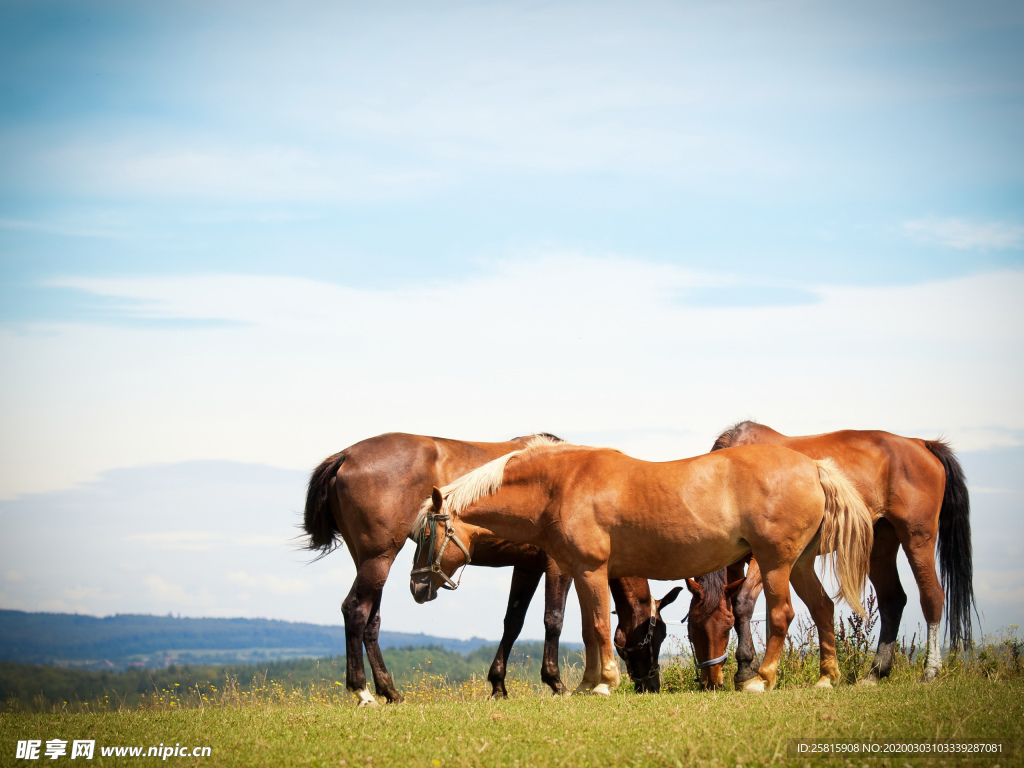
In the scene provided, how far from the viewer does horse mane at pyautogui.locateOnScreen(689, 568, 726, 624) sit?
9.55 meters

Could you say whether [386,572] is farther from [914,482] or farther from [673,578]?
[914,482]

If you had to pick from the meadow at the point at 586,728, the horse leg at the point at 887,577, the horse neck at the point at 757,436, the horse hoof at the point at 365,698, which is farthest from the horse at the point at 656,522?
the horse neck at the point at 757,436

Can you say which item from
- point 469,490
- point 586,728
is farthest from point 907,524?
point 586,728

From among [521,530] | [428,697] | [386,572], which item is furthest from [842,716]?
[428,697]

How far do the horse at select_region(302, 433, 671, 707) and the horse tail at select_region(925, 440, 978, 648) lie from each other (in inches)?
143

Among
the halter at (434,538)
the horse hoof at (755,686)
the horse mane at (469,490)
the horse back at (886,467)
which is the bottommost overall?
the horse hoof at (755,686)

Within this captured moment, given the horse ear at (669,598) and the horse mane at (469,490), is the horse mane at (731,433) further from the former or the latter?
the horse mane at (469,490)

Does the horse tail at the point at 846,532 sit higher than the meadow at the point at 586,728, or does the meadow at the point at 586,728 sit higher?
the horse tail at the point at 846,532

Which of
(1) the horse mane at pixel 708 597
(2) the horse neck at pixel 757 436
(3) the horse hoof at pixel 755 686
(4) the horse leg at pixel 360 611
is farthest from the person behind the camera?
(2) the horse neck at pixel 757 436

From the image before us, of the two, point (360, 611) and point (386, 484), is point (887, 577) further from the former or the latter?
point (360, 611)

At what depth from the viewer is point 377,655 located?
9875 mm

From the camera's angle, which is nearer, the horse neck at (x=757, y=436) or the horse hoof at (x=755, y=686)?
the horse hoof at (x=755, y=686)

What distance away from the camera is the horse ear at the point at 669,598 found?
394 inches

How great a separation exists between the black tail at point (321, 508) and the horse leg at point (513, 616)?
231 cm
